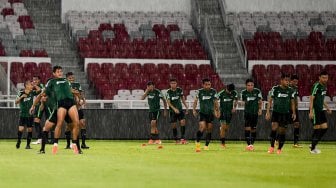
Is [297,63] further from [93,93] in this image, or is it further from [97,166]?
[97,166]

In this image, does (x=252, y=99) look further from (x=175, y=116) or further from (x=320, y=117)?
(x=175, y=116)

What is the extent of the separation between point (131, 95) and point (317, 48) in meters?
11.3

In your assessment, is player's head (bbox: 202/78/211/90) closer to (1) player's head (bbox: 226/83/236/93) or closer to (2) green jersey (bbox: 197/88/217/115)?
(2) green jersey (bbox: 197/88/217/115)

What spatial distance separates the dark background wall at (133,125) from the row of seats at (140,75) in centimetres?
333

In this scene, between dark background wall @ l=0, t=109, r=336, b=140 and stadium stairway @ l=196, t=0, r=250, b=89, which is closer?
dark background wall @ l=0, t=109, r=336, b=140

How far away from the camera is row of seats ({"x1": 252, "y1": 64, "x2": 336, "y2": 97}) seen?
42438 millimetres

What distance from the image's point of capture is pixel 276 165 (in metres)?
18.7

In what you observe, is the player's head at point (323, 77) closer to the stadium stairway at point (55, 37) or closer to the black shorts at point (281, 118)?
the black shorts at point (281, 118)

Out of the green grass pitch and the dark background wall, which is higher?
the green grass pitch

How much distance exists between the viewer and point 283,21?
4794 cm

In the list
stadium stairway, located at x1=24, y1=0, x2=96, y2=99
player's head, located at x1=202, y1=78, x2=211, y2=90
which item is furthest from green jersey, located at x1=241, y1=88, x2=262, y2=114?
stadium stairway, located at x1=24, y1=0, x2=96, y2=99

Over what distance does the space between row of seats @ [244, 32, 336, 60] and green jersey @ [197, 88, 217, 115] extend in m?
17.1

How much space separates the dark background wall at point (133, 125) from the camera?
3547 cm

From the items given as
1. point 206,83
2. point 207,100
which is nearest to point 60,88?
point 207,100
